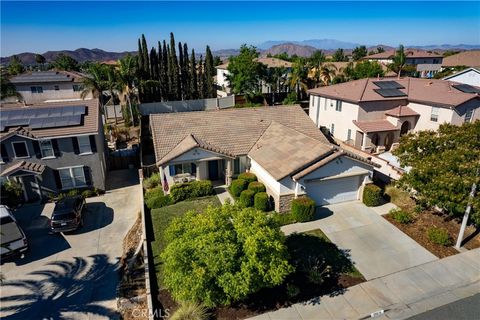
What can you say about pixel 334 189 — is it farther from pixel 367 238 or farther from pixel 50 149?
pixel 50 149

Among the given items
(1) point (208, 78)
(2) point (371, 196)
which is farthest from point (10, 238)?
(1) point (208, 78)

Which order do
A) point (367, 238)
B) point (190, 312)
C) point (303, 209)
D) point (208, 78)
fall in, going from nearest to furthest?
point (190, 312)
point (367, 238)
point (303, 209)
point (208, 78)

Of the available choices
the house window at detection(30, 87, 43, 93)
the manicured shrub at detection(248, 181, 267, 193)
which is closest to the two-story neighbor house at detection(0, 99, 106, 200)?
the manicured shrub at detection(248, 181, 267, 193)

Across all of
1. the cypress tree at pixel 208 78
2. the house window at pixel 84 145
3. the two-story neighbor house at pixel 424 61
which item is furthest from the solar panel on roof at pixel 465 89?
the two-story neighbor house at pixel 424 61

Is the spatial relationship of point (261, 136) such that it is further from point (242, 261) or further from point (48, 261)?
point (48, 261)

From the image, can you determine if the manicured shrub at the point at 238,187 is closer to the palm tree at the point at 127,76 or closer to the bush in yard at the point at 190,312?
the bush in yard at the point at 190,312

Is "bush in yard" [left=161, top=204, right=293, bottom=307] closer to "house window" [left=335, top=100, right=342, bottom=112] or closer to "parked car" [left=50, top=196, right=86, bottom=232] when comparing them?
"parked car" [left=50, top=196, right=86, bottom=232]
